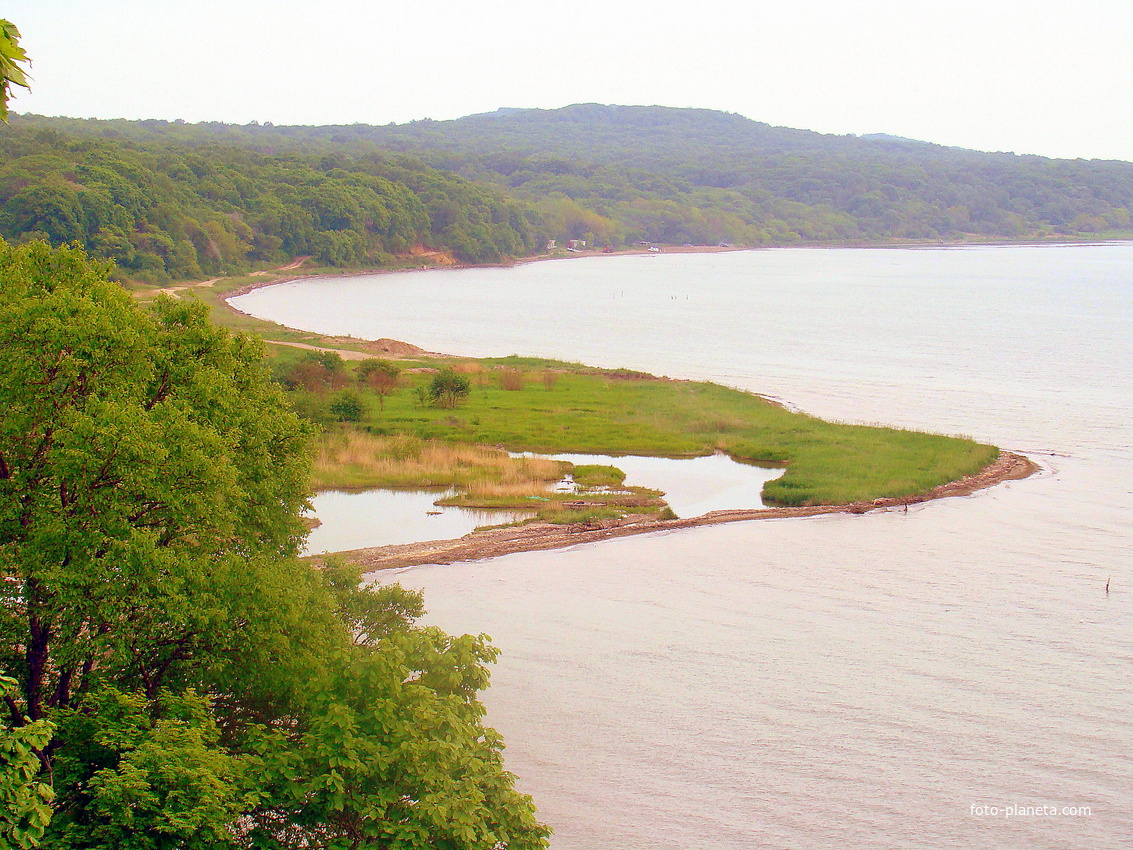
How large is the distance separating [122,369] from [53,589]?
3.09m

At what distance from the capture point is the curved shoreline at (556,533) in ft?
105

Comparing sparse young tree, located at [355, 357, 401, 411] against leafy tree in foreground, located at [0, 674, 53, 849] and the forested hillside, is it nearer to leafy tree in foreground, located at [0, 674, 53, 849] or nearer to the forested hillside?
leafy tree in foreground, located at [0, 674, 53, 849]

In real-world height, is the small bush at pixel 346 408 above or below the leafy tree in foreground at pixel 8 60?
below

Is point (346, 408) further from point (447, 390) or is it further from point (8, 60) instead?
point (8, 60)

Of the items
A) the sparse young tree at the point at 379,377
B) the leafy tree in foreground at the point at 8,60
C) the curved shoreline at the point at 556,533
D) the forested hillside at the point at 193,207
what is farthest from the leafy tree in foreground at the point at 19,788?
the forested hillside at the point at 193,207

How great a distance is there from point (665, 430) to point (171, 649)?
38.9 metres

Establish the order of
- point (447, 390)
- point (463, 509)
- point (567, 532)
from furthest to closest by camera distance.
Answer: point (447, 390) → point (463, 509) → point (567, 532)

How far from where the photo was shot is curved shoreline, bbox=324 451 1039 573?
105 feet

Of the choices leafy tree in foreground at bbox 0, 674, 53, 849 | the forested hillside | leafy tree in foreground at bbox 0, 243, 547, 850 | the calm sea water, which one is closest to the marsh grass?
the calm sea water

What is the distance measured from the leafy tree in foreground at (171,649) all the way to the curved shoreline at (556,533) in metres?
15.7

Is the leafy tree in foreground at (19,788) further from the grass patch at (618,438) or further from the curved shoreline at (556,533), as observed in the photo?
the grass patch at (618,438)

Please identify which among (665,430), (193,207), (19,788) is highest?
(193,207)

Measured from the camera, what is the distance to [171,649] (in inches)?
557

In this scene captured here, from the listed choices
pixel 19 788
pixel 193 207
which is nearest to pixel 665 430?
pixel 19 788
